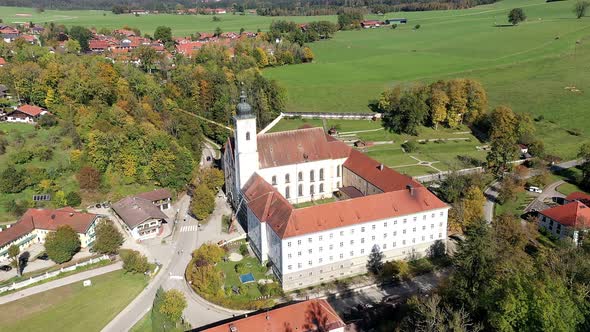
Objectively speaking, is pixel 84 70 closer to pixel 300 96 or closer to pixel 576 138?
pixel 300 96

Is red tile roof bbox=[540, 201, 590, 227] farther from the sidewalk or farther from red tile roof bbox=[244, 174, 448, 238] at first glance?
the sidewalk

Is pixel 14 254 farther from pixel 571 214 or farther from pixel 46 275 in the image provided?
pixel 571 214

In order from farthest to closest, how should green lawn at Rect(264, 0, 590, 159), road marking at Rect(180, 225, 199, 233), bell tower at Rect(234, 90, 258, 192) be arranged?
green lawn at Rect(264, 0, 590, 159) < road marking at Rect(180, 225, 199, 233) < bell tower at Rect(234, 90, 258, 192)

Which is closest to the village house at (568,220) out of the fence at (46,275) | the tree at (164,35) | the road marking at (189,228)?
the road marking at (189,228)

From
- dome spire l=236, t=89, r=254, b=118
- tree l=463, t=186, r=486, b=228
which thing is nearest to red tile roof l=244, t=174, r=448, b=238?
tree l=463, t=186, r=486, b=228

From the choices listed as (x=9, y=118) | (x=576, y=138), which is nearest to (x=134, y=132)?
(x=9, y=118)

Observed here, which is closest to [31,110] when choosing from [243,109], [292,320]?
[243,109]
